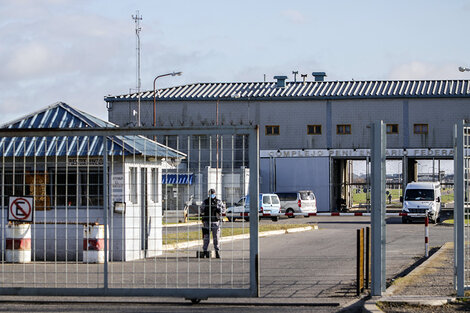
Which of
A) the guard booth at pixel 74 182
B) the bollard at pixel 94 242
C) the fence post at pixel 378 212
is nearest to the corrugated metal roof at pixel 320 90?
the guard booth at pixel 74 182

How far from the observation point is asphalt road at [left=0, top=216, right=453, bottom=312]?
12.1m

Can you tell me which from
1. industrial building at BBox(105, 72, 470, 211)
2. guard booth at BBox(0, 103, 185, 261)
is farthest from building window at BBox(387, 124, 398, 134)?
A: guard booth at BBox(0, 103, 185, 261)

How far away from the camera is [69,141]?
1962cm

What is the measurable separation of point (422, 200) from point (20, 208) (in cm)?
3481

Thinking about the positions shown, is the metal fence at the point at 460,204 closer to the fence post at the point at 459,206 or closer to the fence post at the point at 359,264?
the fence post at the point at 459,206

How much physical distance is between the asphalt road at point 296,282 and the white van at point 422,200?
16.1 meters

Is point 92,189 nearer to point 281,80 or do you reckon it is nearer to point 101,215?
point 101,215

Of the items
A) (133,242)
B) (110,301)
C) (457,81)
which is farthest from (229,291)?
(457,81)

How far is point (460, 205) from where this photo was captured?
12320 mm

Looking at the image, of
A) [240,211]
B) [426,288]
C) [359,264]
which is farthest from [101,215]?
[240,211]

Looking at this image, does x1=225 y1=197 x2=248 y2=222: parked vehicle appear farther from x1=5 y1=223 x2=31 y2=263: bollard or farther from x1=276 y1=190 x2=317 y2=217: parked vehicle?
x1=276 y1=190 x2=317 y2=217: parked vehicle

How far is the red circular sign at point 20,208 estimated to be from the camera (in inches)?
528

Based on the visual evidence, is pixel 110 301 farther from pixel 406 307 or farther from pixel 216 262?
pixel 216 262

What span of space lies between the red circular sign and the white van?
110 feet
